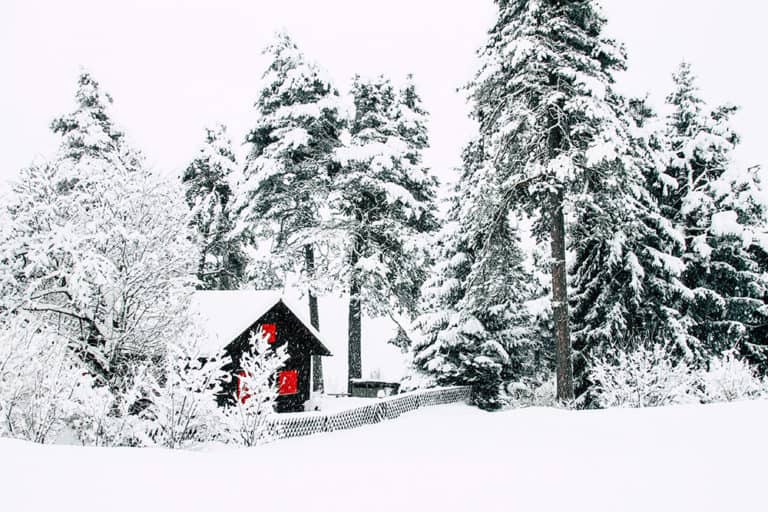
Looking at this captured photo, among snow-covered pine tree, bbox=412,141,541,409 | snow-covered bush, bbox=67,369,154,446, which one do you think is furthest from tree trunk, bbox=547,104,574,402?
snow-covered bush, bbox=67,369,154,446

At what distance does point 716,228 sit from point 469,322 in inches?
343

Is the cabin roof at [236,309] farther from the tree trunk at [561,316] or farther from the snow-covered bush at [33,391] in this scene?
the tree trunk at [561,316]

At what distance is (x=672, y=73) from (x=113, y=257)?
1944 cm

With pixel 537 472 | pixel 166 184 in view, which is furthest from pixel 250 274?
pixel 537 472

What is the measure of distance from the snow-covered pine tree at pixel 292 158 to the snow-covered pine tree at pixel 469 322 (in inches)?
225

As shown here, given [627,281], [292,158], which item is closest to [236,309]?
[292,158]

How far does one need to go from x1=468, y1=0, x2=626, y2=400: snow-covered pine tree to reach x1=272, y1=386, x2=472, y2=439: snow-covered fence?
15.7ft

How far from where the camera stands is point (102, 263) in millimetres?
11516

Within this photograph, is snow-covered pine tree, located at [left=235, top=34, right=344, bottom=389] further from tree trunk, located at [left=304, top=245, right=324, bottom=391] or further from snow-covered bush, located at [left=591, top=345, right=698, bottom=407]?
snow-covered bush, located at [left=591, top=345, right=698, bottom=407]

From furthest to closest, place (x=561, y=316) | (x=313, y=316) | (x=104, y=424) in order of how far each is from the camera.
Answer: (x=313, y=316), (x=561, y=316), (x=104, y=424)

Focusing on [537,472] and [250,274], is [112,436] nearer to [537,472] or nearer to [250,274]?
[537,472]

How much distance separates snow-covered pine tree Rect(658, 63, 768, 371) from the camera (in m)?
18.5

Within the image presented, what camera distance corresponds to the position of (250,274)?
25.3 metres

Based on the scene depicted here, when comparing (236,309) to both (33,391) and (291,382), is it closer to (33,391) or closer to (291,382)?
(291,382)
